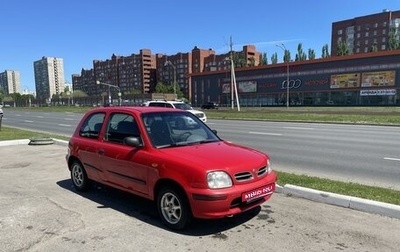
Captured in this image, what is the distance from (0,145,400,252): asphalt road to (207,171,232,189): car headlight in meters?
0.63

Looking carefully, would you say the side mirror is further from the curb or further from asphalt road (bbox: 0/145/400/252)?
the curb

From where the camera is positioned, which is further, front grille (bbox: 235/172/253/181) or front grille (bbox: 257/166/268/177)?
front grille (bbox: 257/166/268/177)

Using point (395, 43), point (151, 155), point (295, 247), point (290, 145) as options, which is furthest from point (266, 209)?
point (395, 43)

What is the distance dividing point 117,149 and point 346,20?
131 m

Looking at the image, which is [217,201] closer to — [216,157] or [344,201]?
[216,157]

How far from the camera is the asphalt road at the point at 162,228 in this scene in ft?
13.2

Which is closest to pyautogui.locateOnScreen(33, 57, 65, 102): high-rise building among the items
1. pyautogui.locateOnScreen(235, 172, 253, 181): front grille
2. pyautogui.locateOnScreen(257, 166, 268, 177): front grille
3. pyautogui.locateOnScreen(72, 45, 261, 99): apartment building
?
pyautogui.locateOnScreen(72, 45, 261, 99): apartment building

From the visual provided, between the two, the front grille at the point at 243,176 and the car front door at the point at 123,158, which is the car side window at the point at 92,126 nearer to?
the car front door at the point at 123,158

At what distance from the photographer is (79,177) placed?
636 centimetres

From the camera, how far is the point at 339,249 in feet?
12.8

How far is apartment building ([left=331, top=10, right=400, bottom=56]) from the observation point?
112250mm

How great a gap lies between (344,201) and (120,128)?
3522 millimetres

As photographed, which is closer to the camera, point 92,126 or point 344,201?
point 344,201

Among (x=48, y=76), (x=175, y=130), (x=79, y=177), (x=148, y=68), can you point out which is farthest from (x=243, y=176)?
(x=48, y=76)
